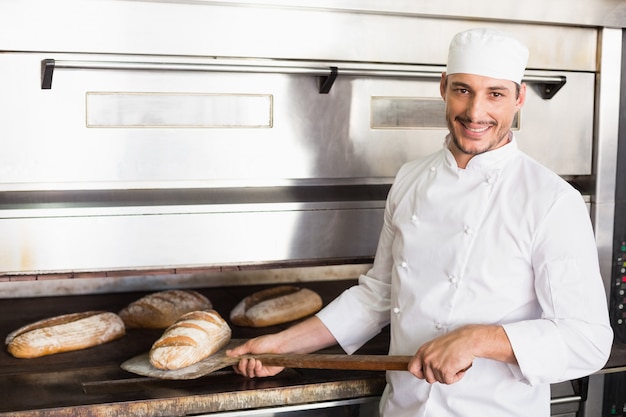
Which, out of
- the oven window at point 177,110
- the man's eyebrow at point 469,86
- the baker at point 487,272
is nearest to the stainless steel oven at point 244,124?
the oven window at point 177,110

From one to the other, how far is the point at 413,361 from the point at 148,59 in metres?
0.93

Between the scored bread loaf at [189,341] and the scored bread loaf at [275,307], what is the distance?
245 mm

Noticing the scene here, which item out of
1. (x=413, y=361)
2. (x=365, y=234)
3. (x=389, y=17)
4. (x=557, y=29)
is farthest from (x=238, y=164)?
(x=557, y=29)

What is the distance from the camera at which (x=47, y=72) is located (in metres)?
1.70

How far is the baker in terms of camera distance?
1.49 metres

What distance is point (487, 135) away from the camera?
1601 mm

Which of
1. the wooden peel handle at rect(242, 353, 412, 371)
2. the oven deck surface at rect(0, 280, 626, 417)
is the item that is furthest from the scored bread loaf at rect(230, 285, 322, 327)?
the wooden peel handle at rect(242, 353, 412, 371)

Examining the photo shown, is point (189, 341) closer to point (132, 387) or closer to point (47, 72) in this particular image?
point (132, 387)

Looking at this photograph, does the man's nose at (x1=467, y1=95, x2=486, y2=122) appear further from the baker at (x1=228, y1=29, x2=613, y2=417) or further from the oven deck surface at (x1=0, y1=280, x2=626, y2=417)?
Result: the oven deck surface at (x1=0, y1=280, x2=626, y2=417)

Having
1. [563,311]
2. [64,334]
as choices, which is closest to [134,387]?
[64,334]

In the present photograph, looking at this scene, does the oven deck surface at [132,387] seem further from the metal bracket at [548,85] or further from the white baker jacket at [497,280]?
the metal bracket at [548,85]

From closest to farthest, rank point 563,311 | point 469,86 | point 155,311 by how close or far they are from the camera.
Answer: point 563,311
point 469,86
point 155,311

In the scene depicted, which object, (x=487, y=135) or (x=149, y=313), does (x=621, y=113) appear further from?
(x=149, y=313)

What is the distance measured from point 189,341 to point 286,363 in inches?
9.3
